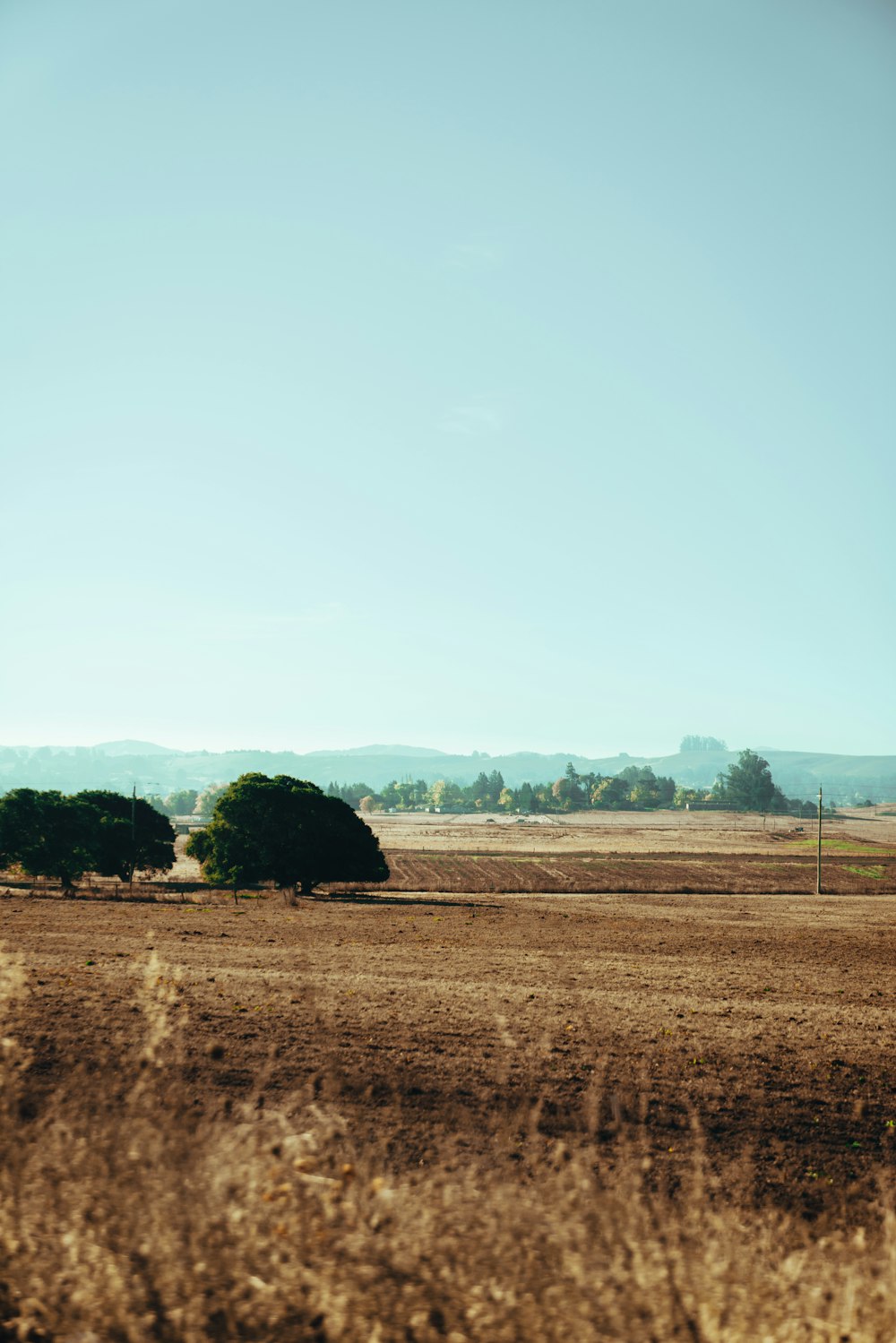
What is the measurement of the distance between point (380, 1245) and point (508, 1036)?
1121 centimetres

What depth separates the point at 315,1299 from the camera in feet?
28.1

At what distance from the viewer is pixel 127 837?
7269 cm

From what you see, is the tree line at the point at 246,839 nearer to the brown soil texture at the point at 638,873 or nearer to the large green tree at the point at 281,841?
the large green tree at the point at 281,841

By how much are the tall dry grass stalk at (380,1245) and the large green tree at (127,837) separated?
61230mm

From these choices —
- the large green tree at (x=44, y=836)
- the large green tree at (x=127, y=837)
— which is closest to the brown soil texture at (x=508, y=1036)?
the large green tree at (x=44, y=836)

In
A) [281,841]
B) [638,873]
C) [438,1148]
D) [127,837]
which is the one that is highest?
[438,1148]

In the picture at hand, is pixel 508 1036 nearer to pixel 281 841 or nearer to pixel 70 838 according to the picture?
pixel 281 841

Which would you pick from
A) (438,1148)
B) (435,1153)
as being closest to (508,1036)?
(438,1148)

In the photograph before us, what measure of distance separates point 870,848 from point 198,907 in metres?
133

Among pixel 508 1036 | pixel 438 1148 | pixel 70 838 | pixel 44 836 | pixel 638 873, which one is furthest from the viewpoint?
pixel 638 873

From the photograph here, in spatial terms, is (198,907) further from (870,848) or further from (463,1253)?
(870,848)

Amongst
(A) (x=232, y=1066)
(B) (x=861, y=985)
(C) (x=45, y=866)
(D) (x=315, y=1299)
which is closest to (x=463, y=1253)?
(D) (x=315, y=1299)

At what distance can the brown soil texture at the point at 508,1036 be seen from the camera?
15.4 meters

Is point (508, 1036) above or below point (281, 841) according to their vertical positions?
above
